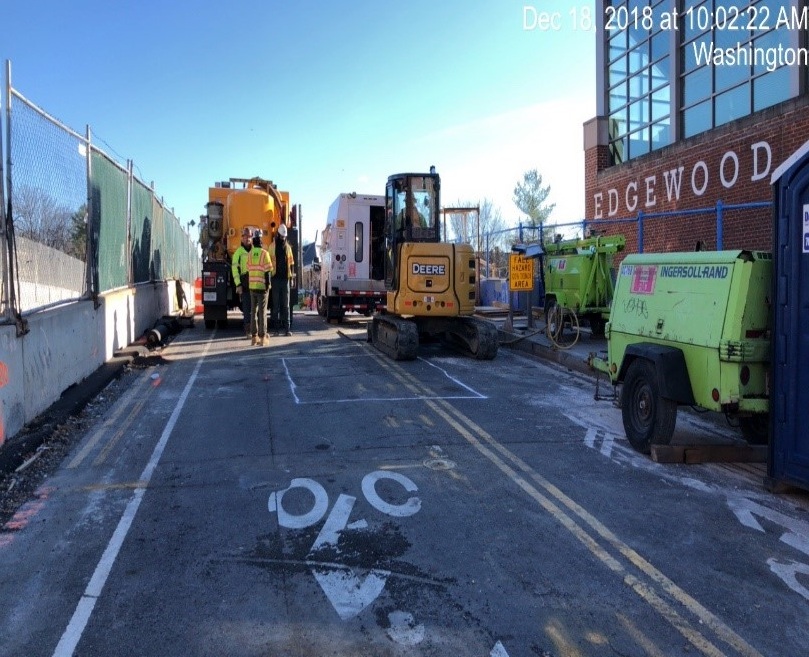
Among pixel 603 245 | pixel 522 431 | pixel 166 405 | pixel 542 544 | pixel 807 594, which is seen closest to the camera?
pixel 807 594

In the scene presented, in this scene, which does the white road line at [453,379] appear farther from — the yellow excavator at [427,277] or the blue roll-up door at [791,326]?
the blue roll-up door at [791,326]

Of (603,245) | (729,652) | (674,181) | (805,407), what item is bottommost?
(729,652)

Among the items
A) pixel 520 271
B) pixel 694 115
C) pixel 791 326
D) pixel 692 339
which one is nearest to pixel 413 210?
pixel 520 271

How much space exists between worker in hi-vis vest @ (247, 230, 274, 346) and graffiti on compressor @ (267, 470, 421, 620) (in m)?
8.90

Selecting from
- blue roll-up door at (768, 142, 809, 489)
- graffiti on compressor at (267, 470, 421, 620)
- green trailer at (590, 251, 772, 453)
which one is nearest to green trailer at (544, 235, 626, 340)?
green trailer at (590, 251, 772, 453)

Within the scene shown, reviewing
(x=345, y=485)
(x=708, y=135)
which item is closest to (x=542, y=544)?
(x=345, y=485)

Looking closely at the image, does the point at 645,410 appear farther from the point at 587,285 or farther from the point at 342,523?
the point at 587,285

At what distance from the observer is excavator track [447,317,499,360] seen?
12.7m

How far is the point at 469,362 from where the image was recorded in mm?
12617

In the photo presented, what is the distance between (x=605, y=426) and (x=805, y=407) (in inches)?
110

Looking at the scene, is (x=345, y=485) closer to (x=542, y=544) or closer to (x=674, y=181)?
(x=542, y=544)

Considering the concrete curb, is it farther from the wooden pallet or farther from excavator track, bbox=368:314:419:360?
the wooden pallet

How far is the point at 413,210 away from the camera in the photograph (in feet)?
43.7

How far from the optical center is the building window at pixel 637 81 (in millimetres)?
17875
